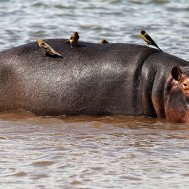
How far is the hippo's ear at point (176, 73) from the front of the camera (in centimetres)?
925

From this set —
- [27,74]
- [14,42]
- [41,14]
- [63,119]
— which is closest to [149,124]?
[63,119]

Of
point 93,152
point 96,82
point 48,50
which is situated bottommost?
point 93,152

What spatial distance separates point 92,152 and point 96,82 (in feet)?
6.63

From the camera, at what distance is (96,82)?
377 inches

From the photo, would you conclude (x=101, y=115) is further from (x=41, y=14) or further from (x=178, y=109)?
(x=41, y=14)

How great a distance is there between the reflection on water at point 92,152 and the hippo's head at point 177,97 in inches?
5.2

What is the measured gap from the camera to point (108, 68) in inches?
378

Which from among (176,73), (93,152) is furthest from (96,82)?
(93,152)

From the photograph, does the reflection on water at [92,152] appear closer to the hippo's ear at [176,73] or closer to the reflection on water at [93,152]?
the reflection on water at [93,152]

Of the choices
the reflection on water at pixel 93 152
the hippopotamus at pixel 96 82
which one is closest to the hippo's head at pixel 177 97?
the hippopotamus at pixel 96 82

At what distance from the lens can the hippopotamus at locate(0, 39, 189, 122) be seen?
9.48 m

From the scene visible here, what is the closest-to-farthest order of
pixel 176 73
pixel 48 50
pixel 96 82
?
1. pixel 176 73
2. pixel 96 82
3. pixel 48 50

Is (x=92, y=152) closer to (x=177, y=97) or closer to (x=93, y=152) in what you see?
(x=93, y=152)

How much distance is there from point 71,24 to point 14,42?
2875 mm
